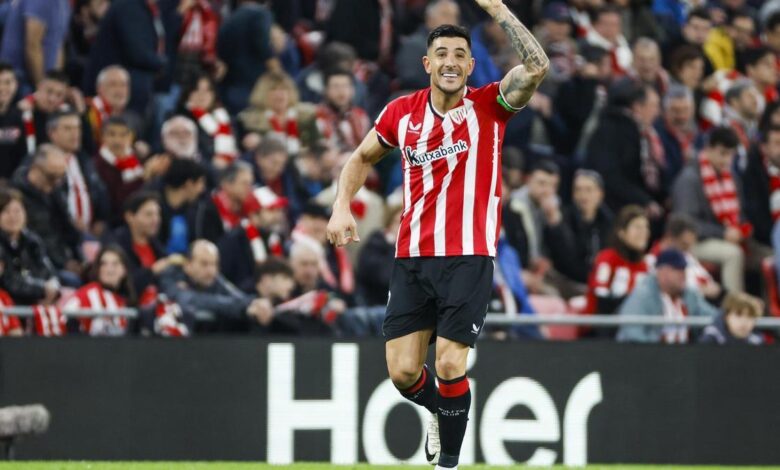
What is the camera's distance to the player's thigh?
7.97 m

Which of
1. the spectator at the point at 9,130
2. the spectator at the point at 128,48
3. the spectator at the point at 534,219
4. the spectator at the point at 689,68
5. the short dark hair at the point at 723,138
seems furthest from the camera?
the spectator at the point at 689,68

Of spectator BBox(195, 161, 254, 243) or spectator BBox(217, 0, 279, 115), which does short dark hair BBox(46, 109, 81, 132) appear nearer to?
spectator BBox(195, 161, 254, 243)

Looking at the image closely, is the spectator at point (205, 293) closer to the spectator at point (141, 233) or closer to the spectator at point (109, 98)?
the spectator at point (141, 233)

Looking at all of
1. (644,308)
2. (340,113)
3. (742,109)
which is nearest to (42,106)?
(340,113)

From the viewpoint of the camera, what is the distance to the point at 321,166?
1383 centimetres

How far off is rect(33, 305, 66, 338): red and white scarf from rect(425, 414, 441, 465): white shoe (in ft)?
12.5

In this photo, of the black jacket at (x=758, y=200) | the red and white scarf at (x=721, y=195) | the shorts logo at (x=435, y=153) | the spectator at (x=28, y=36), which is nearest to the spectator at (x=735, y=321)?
the red and white scarf at (x=721, y=195)

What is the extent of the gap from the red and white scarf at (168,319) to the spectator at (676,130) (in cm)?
558

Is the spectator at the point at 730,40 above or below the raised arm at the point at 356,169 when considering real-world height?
above

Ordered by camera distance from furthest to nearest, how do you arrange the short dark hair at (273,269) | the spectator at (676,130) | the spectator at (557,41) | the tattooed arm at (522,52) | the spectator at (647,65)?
the spectator at (647,65)
the spectator at (557,41)
the spectator at (676,130)
the short dark hair at (273,269)
the tattooed arm at (522,52)

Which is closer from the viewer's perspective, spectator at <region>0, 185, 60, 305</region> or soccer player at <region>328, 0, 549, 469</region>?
soccer player at <region>328, 0, 549, 469</region>

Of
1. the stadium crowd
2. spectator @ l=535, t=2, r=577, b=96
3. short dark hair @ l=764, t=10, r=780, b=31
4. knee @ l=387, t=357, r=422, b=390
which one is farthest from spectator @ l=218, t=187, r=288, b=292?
short dark hair @ l=764, t=10, r=780, b=31

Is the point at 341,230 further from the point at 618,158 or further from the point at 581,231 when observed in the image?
the point at 618,158

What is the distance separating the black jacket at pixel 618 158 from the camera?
48.4 feet
